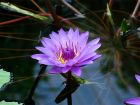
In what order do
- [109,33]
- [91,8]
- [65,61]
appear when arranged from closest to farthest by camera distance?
[65,61], [109,33], [91,8]

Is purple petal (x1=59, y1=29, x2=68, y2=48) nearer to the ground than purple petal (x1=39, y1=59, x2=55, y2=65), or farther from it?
farther from it

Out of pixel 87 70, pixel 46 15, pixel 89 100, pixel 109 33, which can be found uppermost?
pixel 46 15

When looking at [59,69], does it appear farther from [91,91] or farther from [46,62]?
[91,91]

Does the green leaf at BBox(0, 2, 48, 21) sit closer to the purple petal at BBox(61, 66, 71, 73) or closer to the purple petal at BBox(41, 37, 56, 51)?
the purple petal at BBox(41, 37, 56, 51)

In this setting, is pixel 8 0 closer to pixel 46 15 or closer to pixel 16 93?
pixel 46 15

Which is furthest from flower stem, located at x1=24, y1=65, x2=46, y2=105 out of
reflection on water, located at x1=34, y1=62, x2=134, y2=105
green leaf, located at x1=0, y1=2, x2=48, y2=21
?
green leaf, located at x1=0, y1=2, x2=48, y2=21

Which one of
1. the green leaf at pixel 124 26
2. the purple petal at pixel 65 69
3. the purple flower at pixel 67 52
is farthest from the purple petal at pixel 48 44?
the green leaf at pixel 124 26

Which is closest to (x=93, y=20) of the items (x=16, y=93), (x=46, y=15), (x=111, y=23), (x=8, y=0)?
(x=111, y=23)

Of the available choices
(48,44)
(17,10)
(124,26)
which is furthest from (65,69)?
(17,10)
